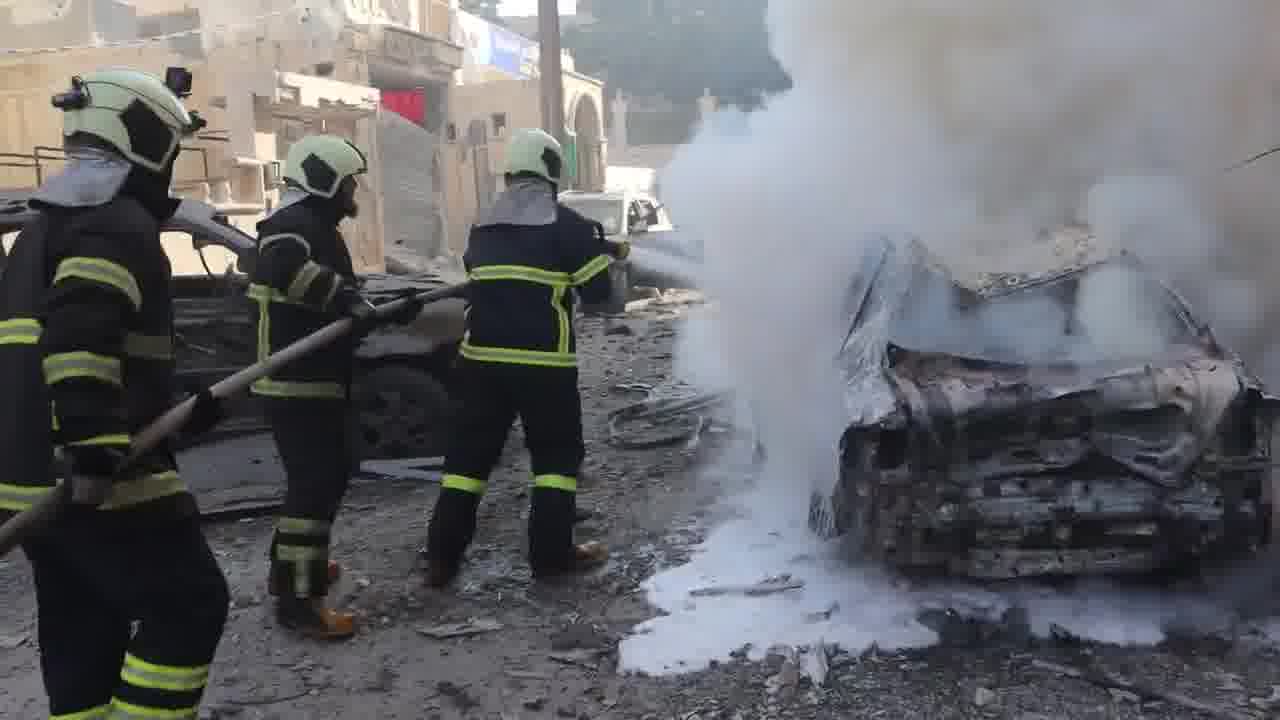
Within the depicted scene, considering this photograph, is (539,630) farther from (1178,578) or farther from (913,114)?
(913,114)

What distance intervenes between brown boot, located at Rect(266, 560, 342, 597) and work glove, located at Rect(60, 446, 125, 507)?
1.85 metres

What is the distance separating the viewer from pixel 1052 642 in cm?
360

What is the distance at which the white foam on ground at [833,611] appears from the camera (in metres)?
3.63

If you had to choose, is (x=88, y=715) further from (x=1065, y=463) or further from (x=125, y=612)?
(x=1065, y=463)

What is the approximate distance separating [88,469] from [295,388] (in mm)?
1608

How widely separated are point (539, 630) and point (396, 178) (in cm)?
1615

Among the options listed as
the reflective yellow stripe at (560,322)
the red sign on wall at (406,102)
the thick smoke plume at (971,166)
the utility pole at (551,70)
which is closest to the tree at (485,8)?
the red sign on wall at (406,102)

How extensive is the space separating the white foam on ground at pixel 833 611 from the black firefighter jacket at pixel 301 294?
1572 millimetres

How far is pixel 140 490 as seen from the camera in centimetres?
240

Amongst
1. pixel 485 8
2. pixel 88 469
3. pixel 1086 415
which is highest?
pixel 485 8

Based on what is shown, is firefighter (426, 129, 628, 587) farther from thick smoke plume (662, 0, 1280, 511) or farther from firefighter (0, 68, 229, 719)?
firefighter (0, 68, 229, 719)

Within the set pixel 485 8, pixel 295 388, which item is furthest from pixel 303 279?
pixel 485 8

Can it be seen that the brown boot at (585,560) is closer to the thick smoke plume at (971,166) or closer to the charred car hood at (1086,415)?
the thick smoke plume at (971,166)

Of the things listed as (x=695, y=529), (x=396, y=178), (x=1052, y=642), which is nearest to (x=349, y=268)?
(x=695, y=529)
